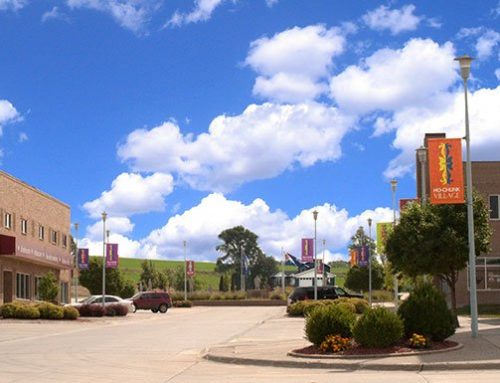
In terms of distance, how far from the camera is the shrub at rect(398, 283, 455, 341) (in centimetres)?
1962

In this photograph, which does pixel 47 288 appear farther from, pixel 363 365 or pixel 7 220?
pixel 363 365

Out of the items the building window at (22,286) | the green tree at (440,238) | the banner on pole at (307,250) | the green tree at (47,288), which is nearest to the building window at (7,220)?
the building window at (22,286)

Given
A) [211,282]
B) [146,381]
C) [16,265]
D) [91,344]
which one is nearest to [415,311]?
[146,381]

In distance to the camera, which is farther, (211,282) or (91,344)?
(211,282)

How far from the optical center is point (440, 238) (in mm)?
31062

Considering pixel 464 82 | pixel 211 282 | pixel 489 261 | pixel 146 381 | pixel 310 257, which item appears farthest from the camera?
pixel 211 282

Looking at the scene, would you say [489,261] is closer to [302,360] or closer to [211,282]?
[302,360]

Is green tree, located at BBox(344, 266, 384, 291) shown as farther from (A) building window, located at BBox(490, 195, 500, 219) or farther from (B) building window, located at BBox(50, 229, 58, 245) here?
(B) building window, located at BBox(50, 229, 58, 245)

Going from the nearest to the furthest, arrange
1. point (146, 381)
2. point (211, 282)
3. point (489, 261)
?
point (146, 381) → point (489, 261) → point (211, 282)

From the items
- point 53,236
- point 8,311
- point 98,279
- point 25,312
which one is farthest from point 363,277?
point 8,311

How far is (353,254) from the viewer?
61.3 metres

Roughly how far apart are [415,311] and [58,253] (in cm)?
4590

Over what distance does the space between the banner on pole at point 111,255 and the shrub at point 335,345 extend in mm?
44250

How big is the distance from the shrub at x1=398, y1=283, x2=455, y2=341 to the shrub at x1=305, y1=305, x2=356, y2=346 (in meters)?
1.28
